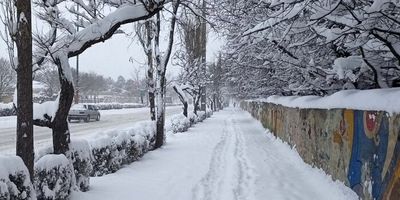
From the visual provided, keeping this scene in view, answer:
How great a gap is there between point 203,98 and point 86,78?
43.8 meters

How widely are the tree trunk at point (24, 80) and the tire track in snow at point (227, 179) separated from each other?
299cm

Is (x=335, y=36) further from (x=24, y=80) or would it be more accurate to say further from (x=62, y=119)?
(x=62, y=119)

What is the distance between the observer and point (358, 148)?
7.79 meters

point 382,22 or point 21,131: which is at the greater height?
point 382,22

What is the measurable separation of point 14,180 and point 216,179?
16.5 feet

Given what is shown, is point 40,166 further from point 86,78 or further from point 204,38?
point 86,78

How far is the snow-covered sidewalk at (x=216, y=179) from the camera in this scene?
8148 millimetres

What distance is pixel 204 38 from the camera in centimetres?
3303

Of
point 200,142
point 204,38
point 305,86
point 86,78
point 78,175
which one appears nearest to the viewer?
point 78,175

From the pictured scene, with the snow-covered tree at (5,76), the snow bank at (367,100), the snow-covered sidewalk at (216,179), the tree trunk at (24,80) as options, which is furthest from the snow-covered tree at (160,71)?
the snow-covered tree at (5,76)

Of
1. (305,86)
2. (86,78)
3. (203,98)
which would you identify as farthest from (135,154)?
→ (86,78)

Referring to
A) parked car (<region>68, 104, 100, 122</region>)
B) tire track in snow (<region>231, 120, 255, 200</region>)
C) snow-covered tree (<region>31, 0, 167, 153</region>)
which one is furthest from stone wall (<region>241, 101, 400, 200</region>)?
parked car (<region>68, 104, 100, 122</region>)

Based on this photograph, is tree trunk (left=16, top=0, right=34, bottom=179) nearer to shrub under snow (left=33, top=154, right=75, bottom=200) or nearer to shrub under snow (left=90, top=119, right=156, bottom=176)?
shrub under snow (left=33, top=154, right=75, bottom=200)

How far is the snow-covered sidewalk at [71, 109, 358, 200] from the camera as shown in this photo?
815 cm
